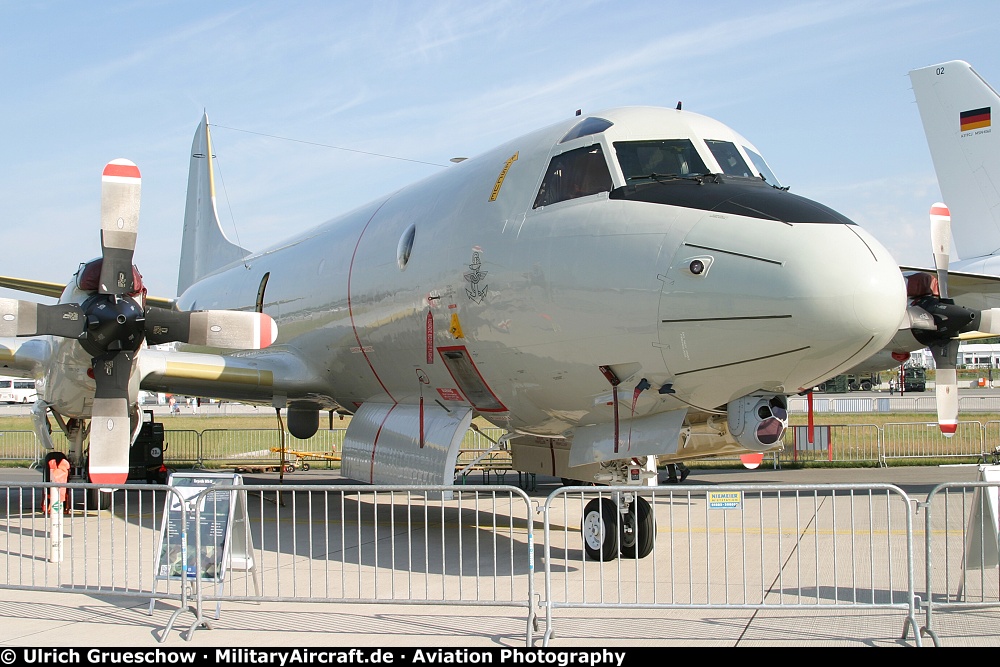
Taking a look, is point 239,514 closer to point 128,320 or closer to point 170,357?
point 128,320

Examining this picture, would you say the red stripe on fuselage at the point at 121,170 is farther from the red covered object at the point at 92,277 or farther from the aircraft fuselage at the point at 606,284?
the aircraft fuselage at the point at 606,284

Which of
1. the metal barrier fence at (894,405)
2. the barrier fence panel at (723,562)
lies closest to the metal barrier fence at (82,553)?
the barrier fence panel at (723,562)

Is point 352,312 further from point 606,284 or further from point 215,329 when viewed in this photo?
point 606,284

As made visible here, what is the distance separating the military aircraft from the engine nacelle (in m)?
0.02

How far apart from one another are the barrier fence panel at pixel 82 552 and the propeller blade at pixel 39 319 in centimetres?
161

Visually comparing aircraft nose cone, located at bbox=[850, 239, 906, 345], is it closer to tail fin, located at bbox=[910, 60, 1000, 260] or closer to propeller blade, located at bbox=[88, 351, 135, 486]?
propeller blade, located at bbox=[88, 351, 135, 486]

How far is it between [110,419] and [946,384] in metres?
11.0

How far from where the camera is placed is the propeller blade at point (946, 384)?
42.3ft

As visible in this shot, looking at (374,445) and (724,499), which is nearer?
(724,499)

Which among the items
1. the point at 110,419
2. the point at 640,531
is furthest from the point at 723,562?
the point at 110,419

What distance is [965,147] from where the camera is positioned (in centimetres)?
2102

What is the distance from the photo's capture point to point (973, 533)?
26.0ft

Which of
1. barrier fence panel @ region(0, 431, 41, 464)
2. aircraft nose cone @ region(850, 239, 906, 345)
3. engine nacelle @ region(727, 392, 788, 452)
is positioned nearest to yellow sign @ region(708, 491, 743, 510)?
engine nacelle @ region(727, 392, 788, 452)
